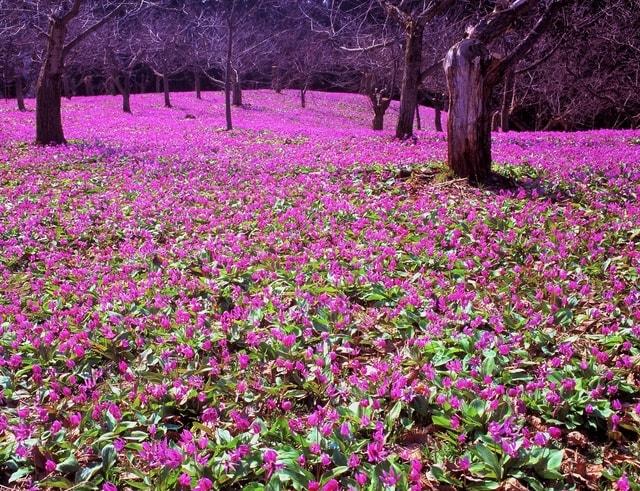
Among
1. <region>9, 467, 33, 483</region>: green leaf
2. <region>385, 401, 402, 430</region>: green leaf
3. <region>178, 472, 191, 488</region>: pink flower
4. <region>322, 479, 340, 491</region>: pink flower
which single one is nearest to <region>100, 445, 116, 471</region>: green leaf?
<region>9, 467, 33, 483</region>: green leaf

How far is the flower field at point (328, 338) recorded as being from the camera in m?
3.63

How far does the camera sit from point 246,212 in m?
9.73

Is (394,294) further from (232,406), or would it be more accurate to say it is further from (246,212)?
(246,212)

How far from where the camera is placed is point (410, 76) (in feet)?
64.1

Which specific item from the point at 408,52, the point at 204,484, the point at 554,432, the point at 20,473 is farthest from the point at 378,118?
the point at 204,484

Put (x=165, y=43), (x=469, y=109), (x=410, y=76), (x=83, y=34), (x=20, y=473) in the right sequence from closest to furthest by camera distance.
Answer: (x=20, y=473), (x=469, y=109), (x=83, y=34), (x=410, y=76), (x=165, y=43)

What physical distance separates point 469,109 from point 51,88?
1556 cm

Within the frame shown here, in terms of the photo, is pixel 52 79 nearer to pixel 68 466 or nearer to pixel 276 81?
pixel 68 466

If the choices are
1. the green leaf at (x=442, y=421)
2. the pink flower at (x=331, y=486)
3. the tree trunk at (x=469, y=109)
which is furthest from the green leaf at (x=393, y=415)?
the tree trunk at (x=469, y=109)

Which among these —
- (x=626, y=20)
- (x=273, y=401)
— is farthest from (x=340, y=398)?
(x=626, y=20)

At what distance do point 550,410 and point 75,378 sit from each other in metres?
4.06

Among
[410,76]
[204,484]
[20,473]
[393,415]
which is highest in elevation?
[410,76]

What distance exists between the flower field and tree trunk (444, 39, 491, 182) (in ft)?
1.80

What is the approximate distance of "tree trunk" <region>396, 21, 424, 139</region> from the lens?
62.2 feet
